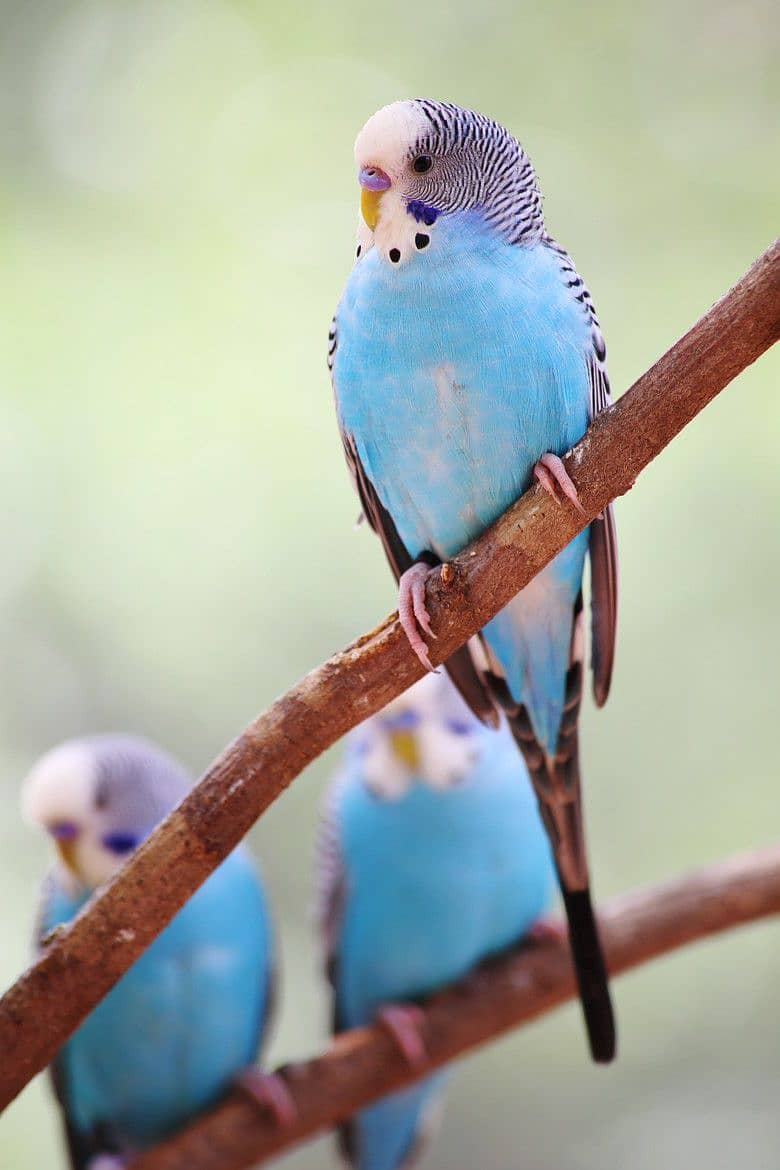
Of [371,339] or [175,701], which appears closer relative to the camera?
[371,339]

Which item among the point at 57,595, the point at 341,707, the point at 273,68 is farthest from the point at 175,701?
the point at 341,707

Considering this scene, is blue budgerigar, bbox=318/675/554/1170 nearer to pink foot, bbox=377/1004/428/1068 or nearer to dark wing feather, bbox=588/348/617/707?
pink foot, bbox=377/1004/428/1068

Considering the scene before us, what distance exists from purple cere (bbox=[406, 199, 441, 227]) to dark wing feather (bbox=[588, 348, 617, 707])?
363 millimetres

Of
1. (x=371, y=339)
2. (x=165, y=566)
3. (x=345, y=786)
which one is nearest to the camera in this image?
(x=371, y=339)

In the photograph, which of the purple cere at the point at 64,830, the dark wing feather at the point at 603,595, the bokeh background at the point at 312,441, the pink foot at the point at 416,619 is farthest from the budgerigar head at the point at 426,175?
the bokeh background at the point at 312,441

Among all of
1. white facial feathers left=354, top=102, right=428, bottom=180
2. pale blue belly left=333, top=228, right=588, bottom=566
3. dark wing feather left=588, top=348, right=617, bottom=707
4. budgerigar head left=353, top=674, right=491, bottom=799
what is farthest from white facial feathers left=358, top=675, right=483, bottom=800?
white facial feathers left=354, top=102, right=428, bottom=180

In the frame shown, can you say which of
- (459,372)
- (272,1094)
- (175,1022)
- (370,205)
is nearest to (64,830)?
(175,1022)

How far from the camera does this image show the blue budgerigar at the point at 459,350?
1695 millimetres

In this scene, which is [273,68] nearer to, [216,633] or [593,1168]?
[216,633]

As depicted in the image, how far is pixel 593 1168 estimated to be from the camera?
382cm

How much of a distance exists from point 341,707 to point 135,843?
0.95 m

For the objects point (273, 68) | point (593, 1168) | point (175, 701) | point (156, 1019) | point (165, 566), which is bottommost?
point (593, 1168)

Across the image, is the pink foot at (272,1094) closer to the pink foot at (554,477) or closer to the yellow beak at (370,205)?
the pink foot at (554,477)

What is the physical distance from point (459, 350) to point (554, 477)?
22cm
